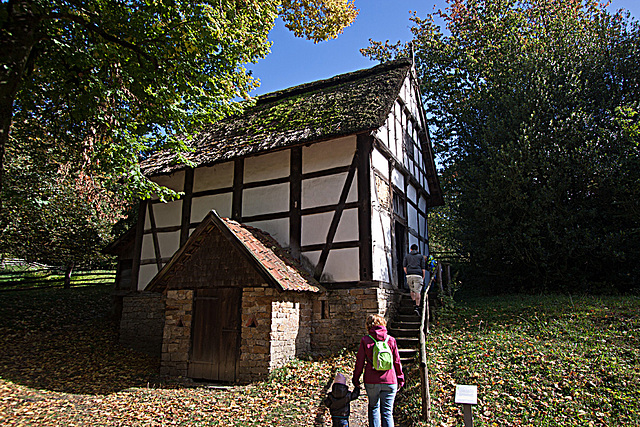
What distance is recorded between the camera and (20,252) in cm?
2075

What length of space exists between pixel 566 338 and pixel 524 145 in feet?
26.0

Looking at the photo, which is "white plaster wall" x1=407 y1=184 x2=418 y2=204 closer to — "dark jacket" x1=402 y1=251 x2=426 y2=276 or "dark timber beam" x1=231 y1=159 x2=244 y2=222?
"dark jacket" x1=402 y1=251 x2=426 y2=276

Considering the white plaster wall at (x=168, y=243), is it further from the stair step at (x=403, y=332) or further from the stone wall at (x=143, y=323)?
the stair step at (x=403, y=332)

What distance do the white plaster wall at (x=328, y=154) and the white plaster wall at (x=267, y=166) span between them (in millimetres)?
604

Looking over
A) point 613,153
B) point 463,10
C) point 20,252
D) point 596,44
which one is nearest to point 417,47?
point 463,10

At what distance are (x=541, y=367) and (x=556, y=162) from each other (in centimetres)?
961

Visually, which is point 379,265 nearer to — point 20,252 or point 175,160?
point 175,160

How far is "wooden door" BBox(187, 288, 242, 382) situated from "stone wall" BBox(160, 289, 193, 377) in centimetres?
14

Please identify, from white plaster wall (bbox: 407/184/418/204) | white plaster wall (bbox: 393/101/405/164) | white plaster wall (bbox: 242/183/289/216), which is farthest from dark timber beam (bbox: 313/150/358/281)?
white plaster wall (bbox: 407/184/418/204)

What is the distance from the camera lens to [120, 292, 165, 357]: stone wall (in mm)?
12680

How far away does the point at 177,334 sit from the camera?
10039mm

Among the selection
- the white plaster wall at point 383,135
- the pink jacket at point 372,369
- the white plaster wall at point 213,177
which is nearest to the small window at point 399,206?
the white plaster wall at point 383,135

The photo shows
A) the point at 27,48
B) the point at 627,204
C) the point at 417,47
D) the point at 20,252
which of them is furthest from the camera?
the point at 417,47

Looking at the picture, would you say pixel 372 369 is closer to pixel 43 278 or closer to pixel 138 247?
pixel 138 247
